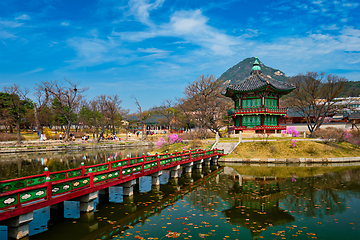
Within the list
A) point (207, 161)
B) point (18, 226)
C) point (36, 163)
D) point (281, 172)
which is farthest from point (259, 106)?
point (18, 226)

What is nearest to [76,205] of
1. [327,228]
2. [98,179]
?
[98,179]

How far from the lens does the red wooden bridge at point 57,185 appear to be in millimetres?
8570

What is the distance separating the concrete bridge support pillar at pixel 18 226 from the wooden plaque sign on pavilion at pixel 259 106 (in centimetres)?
3536

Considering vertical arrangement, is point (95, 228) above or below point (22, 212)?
below

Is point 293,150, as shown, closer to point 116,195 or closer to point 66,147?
point 116,195

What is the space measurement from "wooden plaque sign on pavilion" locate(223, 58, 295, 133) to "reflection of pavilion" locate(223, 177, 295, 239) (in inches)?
895

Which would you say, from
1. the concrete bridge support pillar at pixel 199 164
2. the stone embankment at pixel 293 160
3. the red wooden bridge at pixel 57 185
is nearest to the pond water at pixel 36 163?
the red wooden bridge at pixel 57 185

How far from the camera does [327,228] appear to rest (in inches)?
393

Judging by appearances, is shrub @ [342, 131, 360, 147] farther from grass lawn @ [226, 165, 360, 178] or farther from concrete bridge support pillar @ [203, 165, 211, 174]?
concrete bridge support pillar @ [203, 165, 211, 174]

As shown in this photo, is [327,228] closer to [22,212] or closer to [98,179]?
[98,179]

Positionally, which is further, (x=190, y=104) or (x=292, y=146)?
(x=190, y=104)

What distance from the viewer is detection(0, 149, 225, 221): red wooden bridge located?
857cm

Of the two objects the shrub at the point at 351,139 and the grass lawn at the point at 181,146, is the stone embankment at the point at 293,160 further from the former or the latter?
the grass lawn at the point at 181,146

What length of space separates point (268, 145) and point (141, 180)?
2047cm
